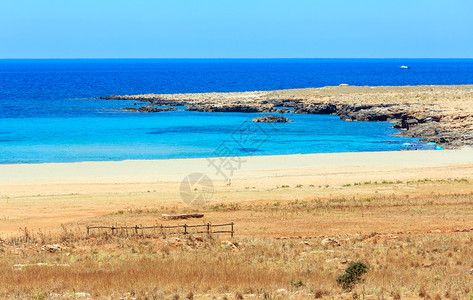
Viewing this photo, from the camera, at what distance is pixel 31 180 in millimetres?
37500

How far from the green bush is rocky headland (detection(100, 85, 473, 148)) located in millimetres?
39927

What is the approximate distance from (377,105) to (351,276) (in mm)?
63912

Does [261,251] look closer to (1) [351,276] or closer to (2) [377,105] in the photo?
(1) [351,276]

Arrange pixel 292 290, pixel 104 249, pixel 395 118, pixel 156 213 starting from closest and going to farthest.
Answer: pixel 292 290 → pixel 104 249 → pixel 156 213 → pixel 395 118

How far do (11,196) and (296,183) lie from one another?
15.6 m

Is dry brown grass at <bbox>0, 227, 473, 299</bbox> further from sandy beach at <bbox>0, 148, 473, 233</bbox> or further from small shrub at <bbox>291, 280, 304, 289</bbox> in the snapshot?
sandy beach at <bbox>0, 148, 473, 233</bbox>

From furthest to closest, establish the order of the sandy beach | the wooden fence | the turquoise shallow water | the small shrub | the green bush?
the turquoise shallow water, the sandy beach, the wooden fence, the green bush, the small shrub

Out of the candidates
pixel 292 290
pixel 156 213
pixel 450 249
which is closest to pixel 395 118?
pixel 156 213

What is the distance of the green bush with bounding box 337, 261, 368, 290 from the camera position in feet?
46.2

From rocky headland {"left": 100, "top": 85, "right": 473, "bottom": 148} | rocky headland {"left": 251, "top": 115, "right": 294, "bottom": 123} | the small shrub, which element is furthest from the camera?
rocky headland {"left": 251, "top": 115, "right": 294, "bottom": 123}

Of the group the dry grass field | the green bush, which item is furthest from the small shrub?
the green bush

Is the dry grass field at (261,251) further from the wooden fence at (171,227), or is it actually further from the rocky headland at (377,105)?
the rocky headland at (377,105)

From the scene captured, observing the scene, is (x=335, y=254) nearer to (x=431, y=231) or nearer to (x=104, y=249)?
(x=431, y=231)

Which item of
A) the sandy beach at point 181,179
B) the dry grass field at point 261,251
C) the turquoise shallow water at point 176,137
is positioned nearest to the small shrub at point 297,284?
the dry grass field at point 261,251
